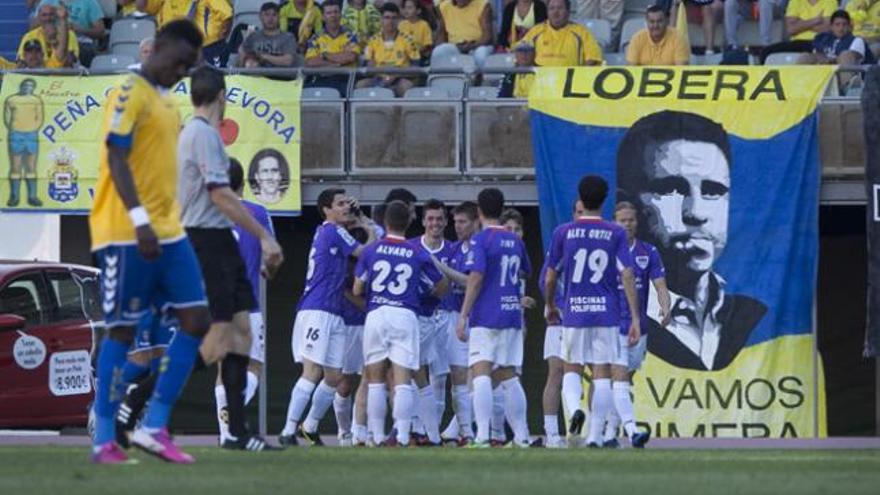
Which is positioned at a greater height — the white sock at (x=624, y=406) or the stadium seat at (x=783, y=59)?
the stadium seat at (x=783, y=59)

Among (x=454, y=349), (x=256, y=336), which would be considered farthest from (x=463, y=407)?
(x=256, y=336)

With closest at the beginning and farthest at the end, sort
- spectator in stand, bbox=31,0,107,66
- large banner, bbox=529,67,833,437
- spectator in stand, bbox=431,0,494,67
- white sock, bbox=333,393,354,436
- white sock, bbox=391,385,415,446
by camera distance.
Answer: white sock, bbox=391,385,415,446 < white sock, bbox=333,393,354,436 < large banner, bbox=529,67,833,437 < spectator in stand, bbox=431,0,494,67 < spectator in stand, bbox=31,0,107,66

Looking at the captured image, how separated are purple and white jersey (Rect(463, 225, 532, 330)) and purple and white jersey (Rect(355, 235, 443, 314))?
47 centimetres

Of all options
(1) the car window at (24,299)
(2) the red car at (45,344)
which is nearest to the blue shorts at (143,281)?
(2) the red car at (45,344)

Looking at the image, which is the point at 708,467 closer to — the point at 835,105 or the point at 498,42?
the point at 835,105

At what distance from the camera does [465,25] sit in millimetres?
23984

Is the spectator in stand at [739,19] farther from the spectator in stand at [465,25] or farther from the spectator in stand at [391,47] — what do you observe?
the spectator in stand at [391,47]

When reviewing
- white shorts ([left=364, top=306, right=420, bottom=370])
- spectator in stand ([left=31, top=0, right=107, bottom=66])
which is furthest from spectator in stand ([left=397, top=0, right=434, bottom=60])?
white shorts ([left=364, top=306, right=420, bottom=370])

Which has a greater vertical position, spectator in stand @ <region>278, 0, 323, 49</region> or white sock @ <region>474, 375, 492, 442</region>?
spectator in stand @ <region>278, 0, 323, 49</region>

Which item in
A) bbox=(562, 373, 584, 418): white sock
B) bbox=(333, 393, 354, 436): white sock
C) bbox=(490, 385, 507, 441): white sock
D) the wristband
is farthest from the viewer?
bbox=(333, 393, 354, 436): white sock

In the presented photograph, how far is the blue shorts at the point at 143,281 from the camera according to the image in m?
10.6

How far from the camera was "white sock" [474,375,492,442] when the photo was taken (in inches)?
660

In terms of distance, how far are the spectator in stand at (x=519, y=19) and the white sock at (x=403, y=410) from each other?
24.9 ft

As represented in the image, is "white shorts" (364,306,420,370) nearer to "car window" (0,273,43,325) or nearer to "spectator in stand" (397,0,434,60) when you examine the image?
"car window" (0,273,43,325)
